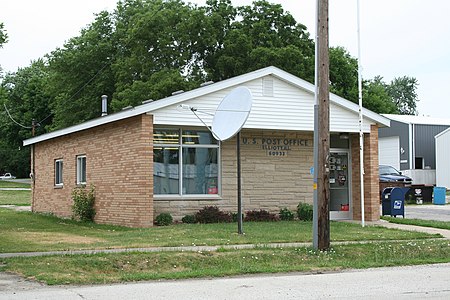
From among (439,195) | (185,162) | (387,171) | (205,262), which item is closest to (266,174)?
(185,162)

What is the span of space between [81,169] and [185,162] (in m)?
5.26

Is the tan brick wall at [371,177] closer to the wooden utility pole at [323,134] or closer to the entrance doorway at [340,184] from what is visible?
the entrance doorway at [340,184]

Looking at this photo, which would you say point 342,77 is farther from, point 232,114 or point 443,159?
point 232,114

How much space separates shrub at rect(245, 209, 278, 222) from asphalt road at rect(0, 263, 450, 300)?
10033mm

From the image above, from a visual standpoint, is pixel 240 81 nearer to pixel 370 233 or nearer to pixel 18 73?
pixel 370 233

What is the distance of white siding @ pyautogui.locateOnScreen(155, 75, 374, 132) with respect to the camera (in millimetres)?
20703

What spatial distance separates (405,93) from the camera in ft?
359

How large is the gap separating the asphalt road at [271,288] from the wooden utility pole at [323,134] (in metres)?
2.33

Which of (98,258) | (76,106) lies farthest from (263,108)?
(76,106)

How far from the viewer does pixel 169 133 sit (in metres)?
21.4

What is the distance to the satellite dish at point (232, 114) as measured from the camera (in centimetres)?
1719

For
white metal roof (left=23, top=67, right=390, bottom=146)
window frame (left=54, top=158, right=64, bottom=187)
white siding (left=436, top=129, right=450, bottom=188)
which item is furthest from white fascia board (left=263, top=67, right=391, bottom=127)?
white siding (left=436, top=129, right=450, bottom=188)

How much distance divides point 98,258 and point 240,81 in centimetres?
1008

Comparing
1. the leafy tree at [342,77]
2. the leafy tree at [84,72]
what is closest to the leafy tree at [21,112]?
the leafy tree at [84,72]
